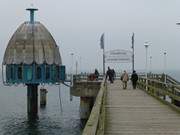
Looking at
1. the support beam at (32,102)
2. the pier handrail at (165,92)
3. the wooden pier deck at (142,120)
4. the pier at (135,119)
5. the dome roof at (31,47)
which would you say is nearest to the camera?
the pier at (135,119)

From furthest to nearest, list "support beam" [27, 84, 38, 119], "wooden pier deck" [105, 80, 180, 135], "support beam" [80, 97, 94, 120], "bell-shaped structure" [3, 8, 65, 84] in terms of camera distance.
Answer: "bell-shaped structure" [3, 8, 65, 84] → "support beam" [27, 84, 38, 119] → "support beam" [80, 97, 94, 120] → "wooden pier deck" [105, 80, 180, 135]

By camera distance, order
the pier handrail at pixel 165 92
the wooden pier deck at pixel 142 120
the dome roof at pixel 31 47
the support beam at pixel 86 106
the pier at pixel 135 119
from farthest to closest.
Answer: the dome roof at pixel 31 47
the support beam at pixel 86 106
the pier handrail at pixel 165 92
the wooden pier deck at pixel 142 120
the pier at pixel 135 119

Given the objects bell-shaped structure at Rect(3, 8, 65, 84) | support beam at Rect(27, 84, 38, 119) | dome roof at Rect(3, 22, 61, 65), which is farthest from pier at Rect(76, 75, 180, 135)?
dome roof at Rect(3, 22, 61, 65)

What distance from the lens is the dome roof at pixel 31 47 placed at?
57.1 m

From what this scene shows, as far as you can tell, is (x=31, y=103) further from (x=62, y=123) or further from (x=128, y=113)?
(x=128, y=113)

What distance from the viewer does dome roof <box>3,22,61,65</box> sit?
5706 centimetres

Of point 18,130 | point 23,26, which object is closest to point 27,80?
point 23,26

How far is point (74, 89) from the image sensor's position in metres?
48.8

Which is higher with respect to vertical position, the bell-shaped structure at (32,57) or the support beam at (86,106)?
the bell-shaped structure at (32,57)

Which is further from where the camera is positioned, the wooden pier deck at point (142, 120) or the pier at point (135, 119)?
the wooden pier deck at point (142, 120)

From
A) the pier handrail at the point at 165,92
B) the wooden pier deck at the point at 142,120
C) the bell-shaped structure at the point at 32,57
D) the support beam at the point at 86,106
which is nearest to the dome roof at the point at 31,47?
the bell-shaped structure at the point at 32,57

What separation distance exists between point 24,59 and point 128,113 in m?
38.0

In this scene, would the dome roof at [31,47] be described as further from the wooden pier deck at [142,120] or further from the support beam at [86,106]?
the wooden pier deck at [142,120]

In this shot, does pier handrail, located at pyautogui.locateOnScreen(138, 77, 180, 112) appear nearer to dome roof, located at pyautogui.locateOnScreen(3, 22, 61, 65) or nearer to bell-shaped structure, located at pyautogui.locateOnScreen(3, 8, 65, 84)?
bell-shaped structure, located at pyautogui.locateOnScreen(3, 8, 65, 84)
